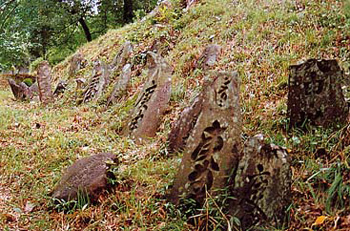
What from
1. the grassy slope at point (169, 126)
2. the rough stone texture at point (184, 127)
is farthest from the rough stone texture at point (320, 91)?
the rough stone texture at point (184, 127)

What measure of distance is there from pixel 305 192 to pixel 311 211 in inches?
6.8

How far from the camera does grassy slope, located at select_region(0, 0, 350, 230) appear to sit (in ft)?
7.80

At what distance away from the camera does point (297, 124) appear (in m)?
2.97

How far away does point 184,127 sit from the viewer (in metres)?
3.33

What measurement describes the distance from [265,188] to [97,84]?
506 centimetres

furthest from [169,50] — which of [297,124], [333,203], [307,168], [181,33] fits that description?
[333,203]

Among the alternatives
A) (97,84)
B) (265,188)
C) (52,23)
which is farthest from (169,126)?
(52,23)

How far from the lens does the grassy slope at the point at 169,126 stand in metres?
2.38

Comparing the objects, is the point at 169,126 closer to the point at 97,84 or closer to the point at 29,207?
the point at 29,207

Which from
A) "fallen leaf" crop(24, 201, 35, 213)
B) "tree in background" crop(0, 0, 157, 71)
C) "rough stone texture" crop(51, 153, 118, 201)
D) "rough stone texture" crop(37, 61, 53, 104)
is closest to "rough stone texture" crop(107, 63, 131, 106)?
"rough stone texture" crop(37, 61, 53, 104)

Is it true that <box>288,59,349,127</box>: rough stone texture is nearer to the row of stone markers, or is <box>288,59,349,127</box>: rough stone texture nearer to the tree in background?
the row of stone markers

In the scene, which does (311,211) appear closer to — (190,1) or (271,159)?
(271,159)

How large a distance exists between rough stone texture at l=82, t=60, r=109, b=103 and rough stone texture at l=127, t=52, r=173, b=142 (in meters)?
2.14

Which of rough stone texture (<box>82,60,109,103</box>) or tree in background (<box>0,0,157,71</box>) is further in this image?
tree in background (<box>0,0,157,71</box>)
